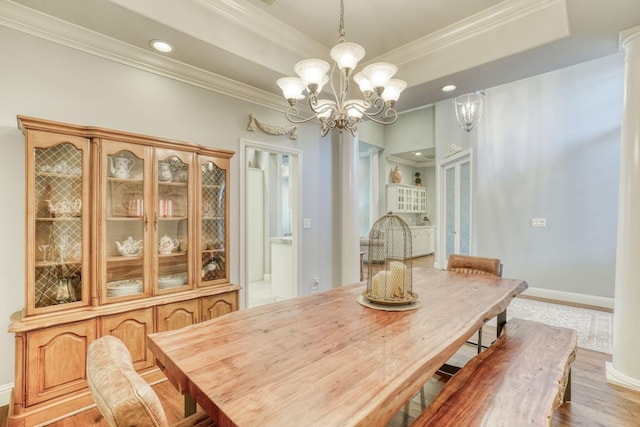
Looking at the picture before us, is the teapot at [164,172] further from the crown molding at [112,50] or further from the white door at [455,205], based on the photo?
the white door at [455,205]

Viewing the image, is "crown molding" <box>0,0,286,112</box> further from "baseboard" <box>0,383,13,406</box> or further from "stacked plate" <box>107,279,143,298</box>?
"baseboard" <box>0,383,13,406</box>

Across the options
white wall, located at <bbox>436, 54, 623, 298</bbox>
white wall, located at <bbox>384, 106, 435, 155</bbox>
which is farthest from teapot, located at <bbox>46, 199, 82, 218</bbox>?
white wall, located at <bbox>384, 106, 435, 155</bbox>

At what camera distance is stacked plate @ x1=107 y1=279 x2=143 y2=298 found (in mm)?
2178

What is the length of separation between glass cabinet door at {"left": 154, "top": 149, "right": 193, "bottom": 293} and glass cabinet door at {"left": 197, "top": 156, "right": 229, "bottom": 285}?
5.1 inches

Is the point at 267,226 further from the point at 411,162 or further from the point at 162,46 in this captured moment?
the point at 411,162

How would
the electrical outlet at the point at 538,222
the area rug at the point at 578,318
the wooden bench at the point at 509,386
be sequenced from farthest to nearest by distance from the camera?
the electrical outlet at the point at 538,222, the area rug at the point at 578,318, the wooden bench at the point at 509,386

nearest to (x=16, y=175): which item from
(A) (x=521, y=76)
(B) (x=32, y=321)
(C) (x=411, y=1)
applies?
(B) (x=32, y=321)

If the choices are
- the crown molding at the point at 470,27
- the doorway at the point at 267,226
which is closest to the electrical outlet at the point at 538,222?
the crown molding at the point at 470,27

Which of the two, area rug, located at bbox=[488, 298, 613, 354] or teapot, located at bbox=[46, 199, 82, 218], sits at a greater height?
teapot, located at bbox=[46, 199, 82, 218]

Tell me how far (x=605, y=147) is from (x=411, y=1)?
3610 mm

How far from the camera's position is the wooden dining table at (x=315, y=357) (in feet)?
2.78

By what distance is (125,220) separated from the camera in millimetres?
2309

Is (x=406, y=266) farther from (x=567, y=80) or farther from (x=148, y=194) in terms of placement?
(x=567, y=80)

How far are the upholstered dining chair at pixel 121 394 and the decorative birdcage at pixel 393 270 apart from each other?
1.19 meters
